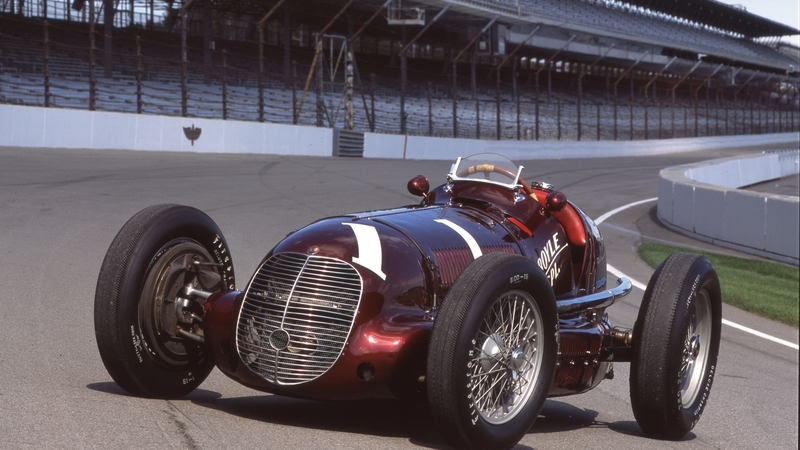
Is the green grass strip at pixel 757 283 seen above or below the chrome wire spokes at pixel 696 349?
below

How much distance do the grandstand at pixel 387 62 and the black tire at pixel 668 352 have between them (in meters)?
20.2

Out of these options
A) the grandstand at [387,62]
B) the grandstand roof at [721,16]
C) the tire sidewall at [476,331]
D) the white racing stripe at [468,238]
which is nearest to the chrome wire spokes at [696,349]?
the tire sidewall at [476,331]

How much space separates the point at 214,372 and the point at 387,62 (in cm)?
4642

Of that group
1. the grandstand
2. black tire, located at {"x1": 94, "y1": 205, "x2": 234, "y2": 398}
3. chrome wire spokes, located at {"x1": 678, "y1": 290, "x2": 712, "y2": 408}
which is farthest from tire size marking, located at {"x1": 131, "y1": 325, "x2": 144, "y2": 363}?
the grandstand

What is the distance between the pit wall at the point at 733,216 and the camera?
1537cm

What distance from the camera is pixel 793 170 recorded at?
125 feet

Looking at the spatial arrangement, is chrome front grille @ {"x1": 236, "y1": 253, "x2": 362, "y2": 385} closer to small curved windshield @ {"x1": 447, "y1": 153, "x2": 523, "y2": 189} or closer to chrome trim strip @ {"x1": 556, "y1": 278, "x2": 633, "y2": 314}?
chrome trim strip @ {"x1": 556, "y1": 278, "x2": 633, "y2": 314}

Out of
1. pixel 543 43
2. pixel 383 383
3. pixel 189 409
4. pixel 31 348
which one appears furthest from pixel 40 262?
pixel 543 43

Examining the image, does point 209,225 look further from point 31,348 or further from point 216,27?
point 216,27

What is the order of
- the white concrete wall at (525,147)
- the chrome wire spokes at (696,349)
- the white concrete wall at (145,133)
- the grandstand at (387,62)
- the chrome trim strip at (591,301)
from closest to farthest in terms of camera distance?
the chrome trim strip at (591,301)
the chrome wire spokes at (696,349)
the white concrete wall at (145,133)
the grandstand at (387,62)
the white concrete wall at (525,147)

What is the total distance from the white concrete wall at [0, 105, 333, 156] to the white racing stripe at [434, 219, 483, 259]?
17.8m

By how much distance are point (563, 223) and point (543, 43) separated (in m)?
54.8

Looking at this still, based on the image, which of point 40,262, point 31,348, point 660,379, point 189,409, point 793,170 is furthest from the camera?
point 793,170

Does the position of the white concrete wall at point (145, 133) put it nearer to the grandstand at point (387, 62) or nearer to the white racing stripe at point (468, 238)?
the grandstand at point (387, 62)
